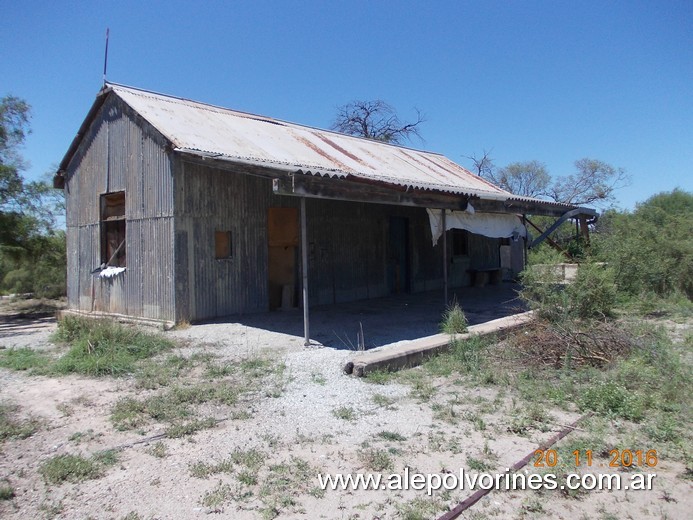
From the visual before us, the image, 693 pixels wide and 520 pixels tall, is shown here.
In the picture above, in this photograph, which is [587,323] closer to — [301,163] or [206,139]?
[301,163]

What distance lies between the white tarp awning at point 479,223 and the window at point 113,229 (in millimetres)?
6986

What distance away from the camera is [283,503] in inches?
136

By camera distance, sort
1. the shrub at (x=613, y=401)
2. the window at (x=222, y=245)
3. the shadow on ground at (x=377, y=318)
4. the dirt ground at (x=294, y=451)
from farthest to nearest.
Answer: the window at (x=222, y=245)
the shadow on ground at (x=377, y=318)
the shrub at (x=613, y=401)
the dirt ground at (x=294, y=451)

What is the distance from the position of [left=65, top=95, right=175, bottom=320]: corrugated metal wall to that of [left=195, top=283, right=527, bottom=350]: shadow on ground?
1.81 meters

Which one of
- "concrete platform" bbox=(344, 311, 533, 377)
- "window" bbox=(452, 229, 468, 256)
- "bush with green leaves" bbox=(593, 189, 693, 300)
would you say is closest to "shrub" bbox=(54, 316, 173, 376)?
"concrete platform" bbox=(344, 311, 533, 377)

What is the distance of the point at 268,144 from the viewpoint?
12.0m

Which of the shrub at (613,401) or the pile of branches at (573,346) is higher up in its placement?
the pile of branches at (573,346)

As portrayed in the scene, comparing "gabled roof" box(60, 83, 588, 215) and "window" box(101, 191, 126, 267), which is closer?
"gabled roof" box(60, 83, 588, 215)

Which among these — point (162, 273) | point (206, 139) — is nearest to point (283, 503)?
point (162, 273)

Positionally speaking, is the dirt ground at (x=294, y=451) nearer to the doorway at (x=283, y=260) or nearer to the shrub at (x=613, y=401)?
the shrub at (x=613, y=401)

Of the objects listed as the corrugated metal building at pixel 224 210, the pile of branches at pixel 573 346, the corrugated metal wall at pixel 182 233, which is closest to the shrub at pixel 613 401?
the pile of branches at pixel 573 346

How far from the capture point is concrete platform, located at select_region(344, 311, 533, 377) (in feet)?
21.8

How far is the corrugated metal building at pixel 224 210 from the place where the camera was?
33.6ft

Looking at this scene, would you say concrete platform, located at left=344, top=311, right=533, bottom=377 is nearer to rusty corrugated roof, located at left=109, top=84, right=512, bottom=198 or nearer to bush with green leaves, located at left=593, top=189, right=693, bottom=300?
rusty corrugated roof, located at left=109, top=84, right=512, bottom=198
